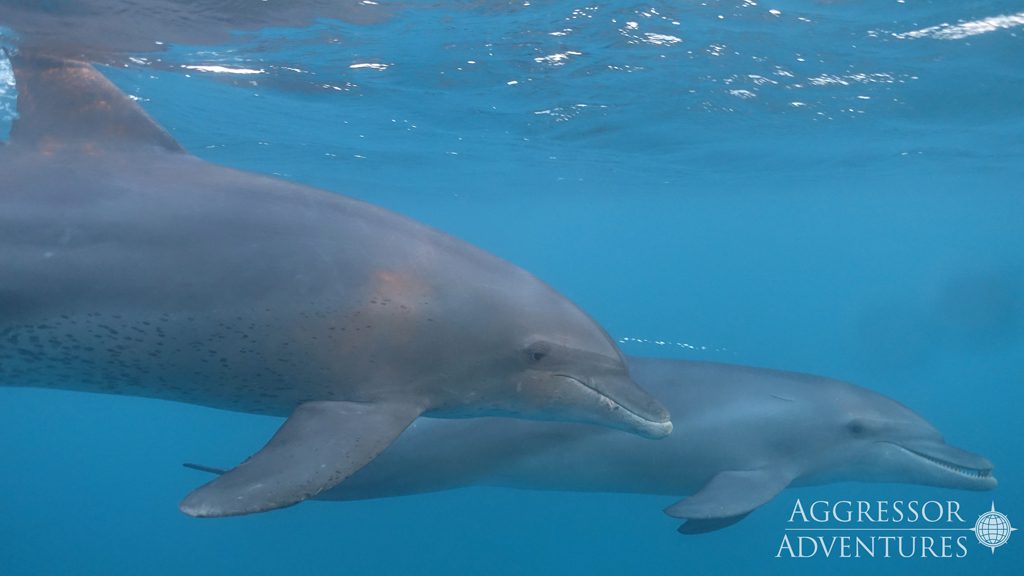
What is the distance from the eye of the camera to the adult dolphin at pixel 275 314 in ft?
15.4

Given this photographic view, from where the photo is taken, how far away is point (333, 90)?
58.1 ft

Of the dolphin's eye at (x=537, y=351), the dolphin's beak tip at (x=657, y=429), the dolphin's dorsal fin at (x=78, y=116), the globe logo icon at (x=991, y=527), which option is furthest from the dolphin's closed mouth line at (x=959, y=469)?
the globe logo icon at (x=991, y=527)

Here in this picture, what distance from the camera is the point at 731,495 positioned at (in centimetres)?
796

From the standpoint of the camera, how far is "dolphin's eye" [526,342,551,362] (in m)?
5.17

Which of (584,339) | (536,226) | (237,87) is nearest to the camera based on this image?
(584,339)

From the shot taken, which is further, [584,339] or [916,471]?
[916,471]

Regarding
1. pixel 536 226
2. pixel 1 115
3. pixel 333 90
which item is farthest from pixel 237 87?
pixel 536 226

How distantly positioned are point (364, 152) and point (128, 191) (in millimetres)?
22189

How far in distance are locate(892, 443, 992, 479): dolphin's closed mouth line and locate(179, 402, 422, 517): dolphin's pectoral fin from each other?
6.93 metres

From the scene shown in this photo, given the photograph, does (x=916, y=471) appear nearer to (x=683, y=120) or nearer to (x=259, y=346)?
(x=259, y=346)

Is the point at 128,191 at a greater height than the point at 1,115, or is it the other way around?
the point at 128,191

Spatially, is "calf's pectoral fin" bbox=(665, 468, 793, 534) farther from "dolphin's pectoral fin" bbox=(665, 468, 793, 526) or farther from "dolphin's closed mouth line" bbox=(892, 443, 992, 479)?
"dolphin's closed mouth line" bbox=(892, 443, 992, 479)

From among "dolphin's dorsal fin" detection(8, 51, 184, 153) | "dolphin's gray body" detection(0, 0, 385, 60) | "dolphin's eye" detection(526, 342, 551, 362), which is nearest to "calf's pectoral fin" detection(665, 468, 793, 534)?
"dolphin's eye" detection(526, 342, 551, 362)

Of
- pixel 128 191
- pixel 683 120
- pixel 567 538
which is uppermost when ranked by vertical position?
pixel 128 191
